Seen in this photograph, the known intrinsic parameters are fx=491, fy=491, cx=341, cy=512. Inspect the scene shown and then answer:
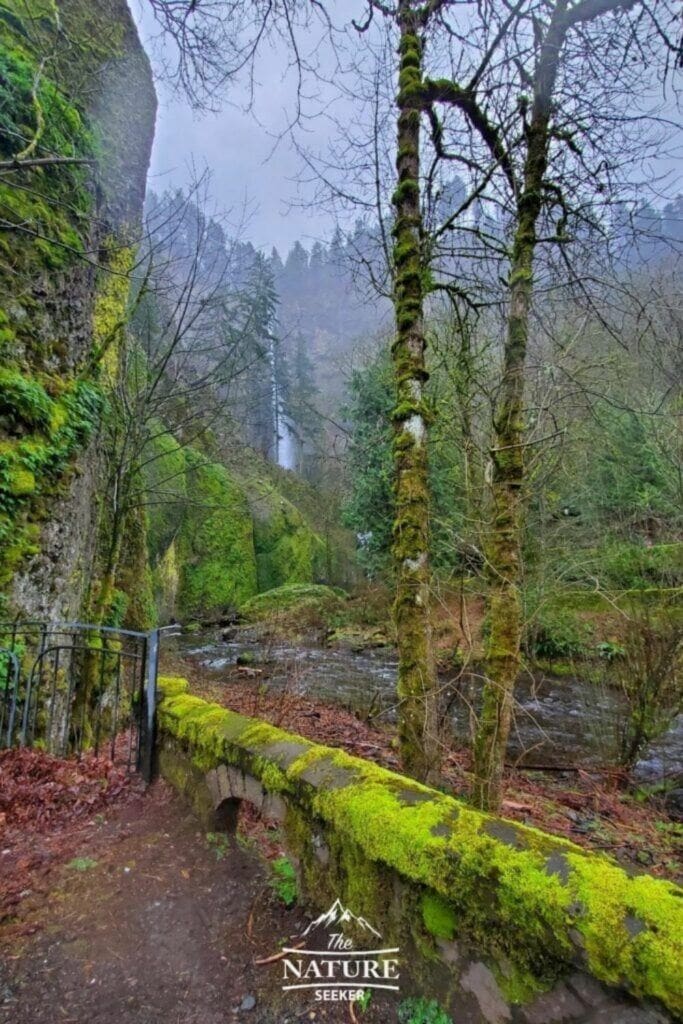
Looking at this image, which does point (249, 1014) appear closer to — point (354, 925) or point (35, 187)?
point (354, 925)

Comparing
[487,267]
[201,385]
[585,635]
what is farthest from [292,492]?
[487,267]

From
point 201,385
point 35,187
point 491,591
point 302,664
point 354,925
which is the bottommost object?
point 302,664

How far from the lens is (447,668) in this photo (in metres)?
8.92

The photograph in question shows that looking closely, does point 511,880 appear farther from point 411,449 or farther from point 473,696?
point 473,696

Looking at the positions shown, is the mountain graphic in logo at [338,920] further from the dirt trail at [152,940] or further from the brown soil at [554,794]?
the brown soil at [554,794]

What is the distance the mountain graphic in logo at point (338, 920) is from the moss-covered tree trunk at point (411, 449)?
1515mm

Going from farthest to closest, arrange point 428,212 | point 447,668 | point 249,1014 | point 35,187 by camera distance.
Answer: point 447,668
point 35,187
point 428,212
point 249,1014

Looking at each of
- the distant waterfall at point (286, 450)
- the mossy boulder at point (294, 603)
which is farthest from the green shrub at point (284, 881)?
the distant waterfall at point (286, 450)

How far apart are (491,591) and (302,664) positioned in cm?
812

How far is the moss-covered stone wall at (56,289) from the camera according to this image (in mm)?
4957

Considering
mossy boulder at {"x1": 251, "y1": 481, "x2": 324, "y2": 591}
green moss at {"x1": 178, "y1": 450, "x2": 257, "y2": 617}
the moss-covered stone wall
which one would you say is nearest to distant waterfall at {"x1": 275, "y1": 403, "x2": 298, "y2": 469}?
mossy boulder at {"x1": 251, "y1": 481, "x2": 324, "y2": 591}

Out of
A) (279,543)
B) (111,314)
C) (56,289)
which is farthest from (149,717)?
(279,543)

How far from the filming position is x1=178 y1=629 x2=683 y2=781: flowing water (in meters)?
6.30

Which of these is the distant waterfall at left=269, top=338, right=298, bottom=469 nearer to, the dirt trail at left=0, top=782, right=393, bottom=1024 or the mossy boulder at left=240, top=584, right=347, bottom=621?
the mossy boulder at left=240, top=584, right=347, bottom=621
